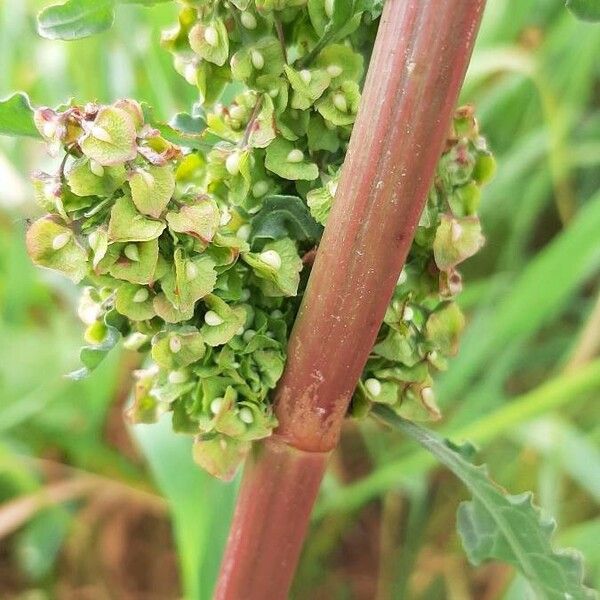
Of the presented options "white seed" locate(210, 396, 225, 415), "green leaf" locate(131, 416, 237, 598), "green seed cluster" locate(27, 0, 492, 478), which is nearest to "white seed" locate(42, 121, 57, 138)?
"green seed cluster" locate(27, 0, 492, 478)

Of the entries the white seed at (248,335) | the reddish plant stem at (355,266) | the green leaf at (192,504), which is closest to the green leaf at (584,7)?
the reddish plant stem at (355,266)

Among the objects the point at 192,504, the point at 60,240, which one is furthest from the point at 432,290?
Answer: the point at 192,504

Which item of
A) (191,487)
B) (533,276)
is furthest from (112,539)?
(533,276)

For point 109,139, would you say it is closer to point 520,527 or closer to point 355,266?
point 355,266

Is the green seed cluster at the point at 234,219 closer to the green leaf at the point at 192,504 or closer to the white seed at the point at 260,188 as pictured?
the white seed at the point at 260,188

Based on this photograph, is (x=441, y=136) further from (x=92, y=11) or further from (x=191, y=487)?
→ (x=191, y=487)

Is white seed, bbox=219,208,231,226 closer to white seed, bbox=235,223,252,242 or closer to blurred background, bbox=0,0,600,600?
white seed, bbox=235,223,252,242

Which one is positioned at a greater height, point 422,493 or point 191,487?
point 191,487
